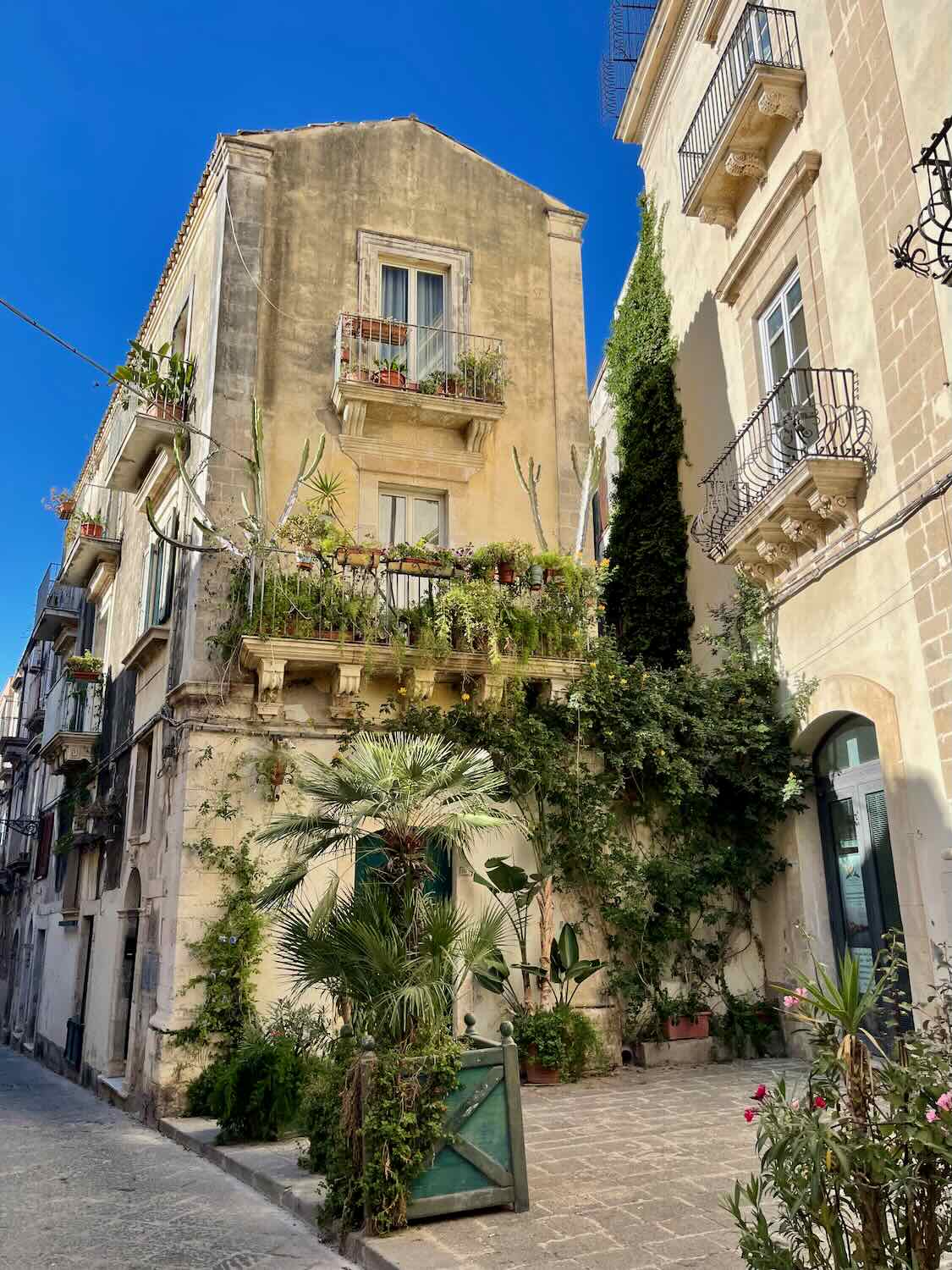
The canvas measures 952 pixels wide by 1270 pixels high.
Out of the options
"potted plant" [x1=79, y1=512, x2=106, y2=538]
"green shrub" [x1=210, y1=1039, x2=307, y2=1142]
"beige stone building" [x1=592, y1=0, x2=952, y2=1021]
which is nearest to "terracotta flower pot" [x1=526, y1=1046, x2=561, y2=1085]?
"green shrub" [x1=210, y1=1039, x2=307, y2=1142]

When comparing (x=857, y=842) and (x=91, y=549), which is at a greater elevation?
(x=91, y=549)

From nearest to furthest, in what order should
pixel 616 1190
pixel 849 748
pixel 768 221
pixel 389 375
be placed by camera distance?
pixel 616 1190 → pixel 849 748 → pixel 768 221 → pixel 389 375

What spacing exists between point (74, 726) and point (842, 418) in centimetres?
1377

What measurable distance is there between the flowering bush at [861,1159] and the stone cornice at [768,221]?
10.2 meters

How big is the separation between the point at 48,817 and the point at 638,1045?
1546cm

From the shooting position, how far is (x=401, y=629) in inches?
440

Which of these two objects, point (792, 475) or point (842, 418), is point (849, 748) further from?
point (842, 418)

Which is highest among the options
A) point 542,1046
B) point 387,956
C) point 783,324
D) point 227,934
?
point 783,324

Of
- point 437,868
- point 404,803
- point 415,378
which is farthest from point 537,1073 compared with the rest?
point 415,378

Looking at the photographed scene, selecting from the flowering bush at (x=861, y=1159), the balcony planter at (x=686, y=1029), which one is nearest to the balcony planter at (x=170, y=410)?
the balcony planter at (x=686, y=1029)

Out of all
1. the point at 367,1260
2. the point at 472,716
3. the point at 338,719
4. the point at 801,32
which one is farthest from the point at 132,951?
the point at 801,32

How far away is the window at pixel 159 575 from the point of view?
13180 mm

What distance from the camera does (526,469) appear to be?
13.4 meters

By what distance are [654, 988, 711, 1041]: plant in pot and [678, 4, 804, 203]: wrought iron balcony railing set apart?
9945 millimetres
